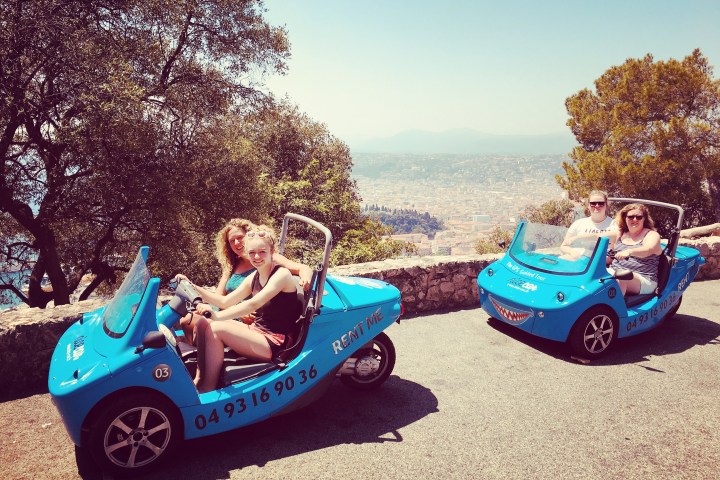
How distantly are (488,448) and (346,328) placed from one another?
1.51 m

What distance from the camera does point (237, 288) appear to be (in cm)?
425

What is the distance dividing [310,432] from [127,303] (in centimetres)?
182

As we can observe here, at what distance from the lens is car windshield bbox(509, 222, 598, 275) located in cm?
584

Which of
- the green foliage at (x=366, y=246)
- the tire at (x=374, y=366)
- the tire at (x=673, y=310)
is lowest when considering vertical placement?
the green foliage at (x=366, y=246)

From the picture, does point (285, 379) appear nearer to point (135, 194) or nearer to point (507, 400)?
point (507, 400)

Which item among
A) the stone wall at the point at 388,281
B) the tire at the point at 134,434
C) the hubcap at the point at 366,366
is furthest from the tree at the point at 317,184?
the tire at the point at 134,434

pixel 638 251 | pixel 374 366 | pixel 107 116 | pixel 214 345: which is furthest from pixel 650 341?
pixel 107 116

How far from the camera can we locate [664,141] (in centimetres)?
2217

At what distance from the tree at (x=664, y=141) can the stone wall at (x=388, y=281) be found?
13674mm

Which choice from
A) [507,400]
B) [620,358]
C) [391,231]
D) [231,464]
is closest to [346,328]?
[231,464]

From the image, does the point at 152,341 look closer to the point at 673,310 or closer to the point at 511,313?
the point at 511,313

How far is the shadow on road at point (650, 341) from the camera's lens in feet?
19.2

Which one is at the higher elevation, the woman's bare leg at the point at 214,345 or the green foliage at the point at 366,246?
the woman's bare leg at the point at 214,345

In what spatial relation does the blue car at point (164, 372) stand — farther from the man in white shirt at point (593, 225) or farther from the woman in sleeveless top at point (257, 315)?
the man in white shirt at point (593, 225)
